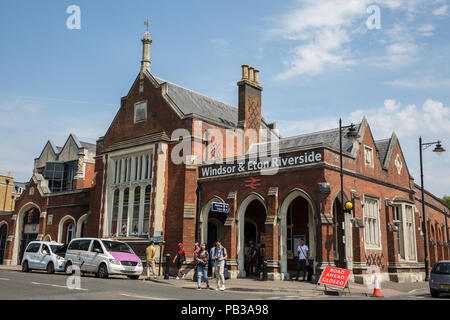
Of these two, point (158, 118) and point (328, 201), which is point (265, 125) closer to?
point (158, 118)

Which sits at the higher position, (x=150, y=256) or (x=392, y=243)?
(x=392, y=243)

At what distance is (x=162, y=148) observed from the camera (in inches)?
1024

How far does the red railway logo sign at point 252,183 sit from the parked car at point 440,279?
9031mm

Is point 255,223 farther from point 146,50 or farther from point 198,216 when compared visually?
point 146,50

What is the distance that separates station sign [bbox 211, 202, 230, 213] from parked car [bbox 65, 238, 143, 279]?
175 inches

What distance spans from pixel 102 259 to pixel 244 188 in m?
7.83

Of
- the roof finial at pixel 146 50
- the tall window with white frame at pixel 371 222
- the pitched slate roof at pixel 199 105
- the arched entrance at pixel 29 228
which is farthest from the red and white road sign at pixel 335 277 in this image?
the arched entrance at pixel 29 228

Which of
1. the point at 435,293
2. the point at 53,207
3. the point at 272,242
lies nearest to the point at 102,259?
the point at 272,242

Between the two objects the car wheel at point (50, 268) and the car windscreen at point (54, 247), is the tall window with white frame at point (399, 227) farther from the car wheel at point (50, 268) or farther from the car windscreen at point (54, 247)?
the car windscreen at point (54, 247)

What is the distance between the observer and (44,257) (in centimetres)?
2319

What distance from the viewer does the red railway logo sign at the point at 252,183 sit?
73.5ft

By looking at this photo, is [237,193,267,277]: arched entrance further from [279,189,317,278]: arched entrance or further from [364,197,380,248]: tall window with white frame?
[364,197,380,248]: tall window with white frame
